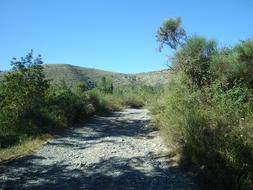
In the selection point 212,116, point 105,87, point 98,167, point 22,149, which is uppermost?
point 105,87

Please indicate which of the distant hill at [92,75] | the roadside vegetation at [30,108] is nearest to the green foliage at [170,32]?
the roadside vegetation at [30,108]

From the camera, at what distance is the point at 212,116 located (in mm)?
8828

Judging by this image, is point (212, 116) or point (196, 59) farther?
point (196, 59)

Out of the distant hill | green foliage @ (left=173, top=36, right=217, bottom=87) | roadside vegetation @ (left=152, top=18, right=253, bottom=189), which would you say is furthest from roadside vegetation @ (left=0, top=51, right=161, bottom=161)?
the distant hill

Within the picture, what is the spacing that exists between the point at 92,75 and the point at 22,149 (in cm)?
6214

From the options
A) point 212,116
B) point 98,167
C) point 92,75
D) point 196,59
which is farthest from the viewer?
point 92,75

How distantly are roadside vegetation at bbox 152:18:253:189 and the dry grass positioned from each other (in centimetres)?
386

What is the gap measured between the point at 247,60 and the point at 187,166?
6175mm

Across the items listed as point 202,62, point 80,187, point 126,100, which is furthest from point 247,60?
point 126,100

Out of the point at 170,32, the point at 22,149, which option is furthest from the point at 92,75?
the point at 22,149

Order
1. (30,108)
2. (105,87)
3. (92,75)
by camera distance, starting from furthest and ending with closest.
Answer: (92,75) → (105,87) → (30,108)

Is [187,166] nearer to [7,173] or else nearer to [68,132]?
[7,173]

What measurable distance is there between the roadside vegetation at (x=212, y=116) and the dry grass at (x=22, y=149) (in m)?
3.86

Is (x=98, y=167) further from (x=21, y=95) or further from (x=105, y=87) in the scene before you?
(x=105, y=87)
